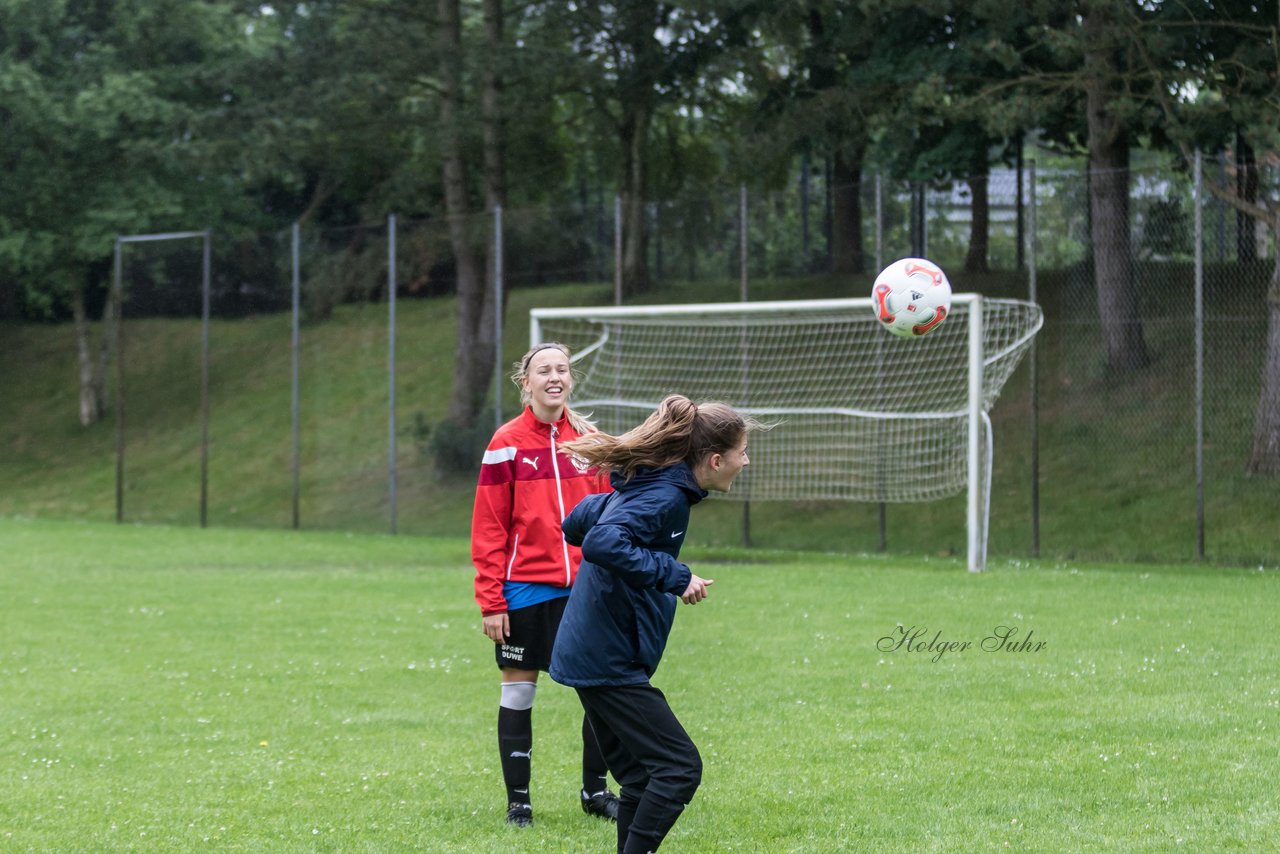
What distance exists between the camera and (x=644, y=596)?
4410 mm

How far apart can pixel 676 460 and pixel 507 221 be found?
15.1 meters

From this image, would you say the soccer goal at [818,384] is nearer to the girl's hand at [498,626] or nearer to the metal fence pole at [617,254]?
the metal fence pole at [617,254]

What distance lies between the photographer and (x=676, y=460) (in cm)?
435

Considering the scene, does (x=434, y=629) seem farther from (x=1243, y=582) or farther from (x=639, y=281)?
(x=639, y=281)

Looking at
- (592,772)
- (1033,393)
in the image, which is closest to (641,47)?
(1033,393)

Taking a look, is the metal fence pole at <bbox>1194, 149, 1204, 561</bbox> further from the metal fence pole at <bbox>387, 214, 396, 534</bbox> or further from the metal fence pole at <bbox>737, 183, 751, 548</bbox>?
the metal fence pole at <bbox>387, 214, 396, 534</bbox>

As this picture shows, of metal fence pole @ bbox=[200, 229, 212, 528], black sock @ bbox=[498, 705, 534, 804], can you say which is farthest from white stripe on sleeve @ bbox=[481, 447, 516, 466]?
metal fence pole @ bbox=[200, 229, 212, 528]

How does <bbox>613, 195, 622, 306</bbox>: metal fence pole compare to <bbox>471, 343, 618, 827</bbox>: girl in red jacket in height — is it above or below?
above

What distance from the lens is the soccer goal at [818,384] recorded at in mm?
14773

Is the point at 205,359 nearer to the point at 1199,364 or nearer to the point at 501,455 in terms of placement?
the point at 1199,364

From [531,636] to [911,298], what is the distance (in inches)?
198

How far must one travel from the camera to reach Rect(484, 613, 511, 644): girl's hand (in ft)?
17.4

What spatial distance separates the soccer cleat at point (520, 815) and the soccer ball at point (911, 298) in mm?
5320

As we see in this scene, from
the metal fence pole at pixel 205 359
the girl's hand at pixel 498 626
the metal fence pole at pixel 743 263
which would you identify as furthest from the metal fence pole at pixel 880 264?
the girl's hand at pixel 498 626
